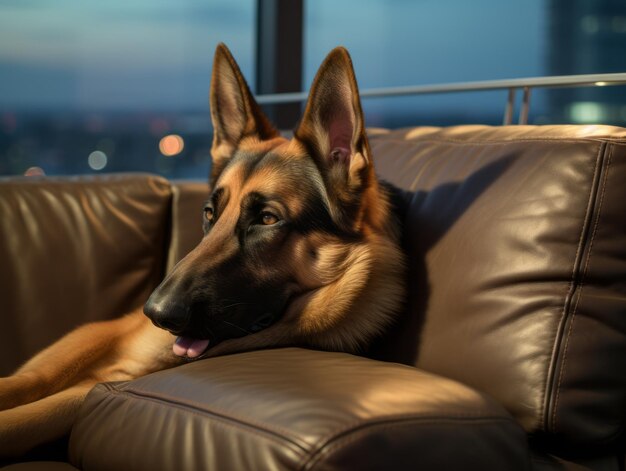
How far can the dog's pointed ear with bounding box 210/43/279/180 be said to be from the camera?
1839 millimetres

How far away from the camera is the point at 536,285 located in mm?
1375

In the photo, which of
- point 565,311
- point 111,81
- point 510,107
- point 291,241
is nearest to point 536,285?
point 565,311

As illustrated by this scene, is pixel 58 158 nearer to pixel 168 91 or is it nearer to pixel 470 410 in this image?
pixel 168 91

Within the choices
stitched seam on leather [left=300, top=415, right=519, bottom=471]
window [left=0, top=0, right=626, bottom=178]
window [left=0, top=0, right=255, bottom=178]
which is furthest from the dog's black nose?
window [left=0, top=0, right=255, bottom=178]

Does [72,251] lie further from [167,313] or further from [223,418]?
[223,418]

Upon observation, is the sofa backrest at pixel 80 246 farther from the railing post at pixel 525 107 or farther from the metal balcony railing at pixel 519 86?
the railing post at pixel 525 107

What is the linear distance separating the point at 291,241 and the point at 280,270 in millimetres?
67

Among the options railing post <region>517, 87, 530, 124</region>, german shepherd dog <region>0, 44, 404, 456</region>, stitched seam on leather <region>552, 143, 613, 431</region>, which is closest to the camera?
stitched seam on leather <region>552, 143, 613, 431</region>

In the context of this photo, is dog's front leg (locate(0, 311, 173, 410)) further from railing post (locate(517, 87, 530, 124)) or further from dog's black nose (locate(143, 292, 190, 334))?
railing post (locate(517, 87, 530, 124))

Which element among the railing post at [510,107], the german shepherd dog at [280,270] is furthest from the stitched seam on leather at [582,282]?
the railing post at [510,107]

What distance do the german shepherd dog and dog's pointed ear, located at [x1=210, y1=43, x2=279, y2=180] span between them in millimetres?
124

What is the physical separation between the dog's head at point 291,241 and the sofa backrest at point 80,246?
1.96 feet

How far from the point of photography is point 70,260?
7.07 feet

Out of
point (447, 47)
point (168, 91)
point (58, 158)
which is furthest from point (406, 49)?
point (58, 158)
